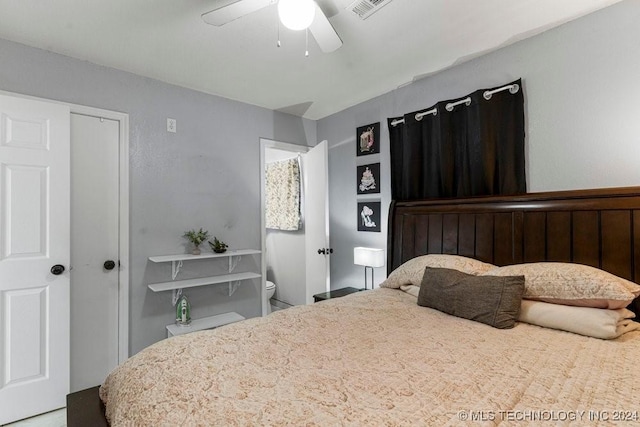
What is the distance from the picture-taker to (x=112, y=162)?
253cm

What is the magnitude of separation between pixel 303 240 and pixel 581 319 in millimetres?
3139

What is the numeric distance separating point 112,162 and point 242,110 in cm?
131

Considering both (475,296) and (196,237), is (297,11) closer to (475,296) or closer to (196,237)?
(475,296)

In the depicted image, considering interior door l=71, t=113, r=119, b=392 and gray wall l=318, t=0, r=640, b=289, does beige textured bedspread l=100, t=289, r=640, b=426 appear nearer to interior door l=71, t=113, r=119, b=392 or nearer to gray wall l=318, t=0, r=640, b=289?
gray wall l=318, t=0, r=640, b=289

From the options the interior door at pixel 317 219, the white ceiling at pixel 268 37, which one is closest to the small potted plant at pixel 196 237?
the interior door at pixel 317 219

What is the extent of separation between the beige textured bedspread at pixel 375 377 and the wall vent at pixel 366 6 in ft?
Answer: 5.69

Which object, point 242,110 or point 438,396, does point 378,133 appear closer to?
point 242,110

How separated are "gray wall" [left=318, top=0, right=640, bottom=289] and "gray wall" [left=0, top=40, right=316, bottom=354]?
2.04 m

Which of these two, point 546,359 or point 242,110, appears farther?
point 242,110

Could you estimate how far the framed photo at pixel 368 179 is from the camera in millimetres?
3154

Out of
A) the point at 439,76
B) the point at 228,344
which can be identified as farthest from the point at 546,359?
the point at 439,76

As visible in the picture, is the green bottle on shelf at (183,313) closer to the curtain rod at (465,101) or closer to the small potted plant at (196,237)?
the small potted plant at (196,237)

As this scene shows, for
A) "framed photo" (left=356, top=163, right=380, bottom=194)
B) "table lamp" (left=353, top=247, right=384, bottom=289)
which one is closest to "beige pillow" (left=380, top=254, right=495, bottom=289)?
"table lamp" (left=353, top=247, right=384, bottom=289)

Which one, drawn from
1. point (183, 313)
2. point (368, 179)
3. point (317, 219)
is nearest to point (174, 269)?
point (183, 313)
